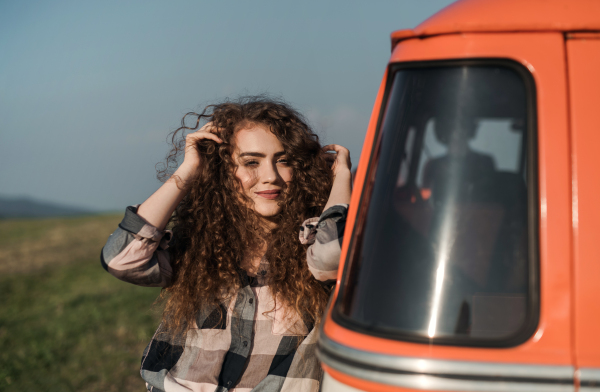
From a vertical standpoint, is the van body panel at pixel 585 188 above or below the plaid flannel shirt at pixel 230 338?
above

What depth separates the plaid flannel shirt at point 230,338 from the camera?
230 centimetres

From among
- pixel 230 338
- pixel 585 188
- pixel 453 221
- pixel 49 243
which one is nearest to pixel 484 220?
pixel 453 221

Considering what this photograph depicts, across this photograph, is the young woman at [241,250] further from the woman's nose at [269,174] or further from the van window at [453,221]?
the van window at [453,221]

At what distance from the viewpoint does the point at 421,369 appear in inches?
47.0

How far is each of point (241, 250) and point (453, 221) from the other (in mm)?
1632

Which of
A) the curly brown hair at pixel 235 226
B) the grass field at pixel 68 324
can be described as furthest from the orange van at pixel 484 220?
the grass field at pixel 68 324

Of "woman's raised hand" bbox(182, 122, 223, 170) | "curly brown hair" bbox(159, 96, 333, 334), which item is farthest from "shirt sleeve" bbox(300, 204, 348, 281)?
"woman's raised hand" bbox(182, 122, 223, 170)

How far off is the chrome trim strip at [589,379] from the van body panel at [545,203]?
0.04m

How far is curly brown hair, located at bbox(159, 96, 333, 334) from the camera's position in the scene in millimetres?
2549

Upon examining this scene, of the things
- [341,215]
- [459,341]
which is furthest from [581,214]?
[341,215]

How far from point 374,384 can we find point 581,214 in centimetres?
64

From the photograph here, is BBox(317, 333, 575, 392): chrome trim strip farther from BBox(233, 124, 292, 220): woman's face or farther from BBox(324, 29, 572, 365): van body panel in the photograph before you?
BBox(233, 124, 292, 220): woman's face

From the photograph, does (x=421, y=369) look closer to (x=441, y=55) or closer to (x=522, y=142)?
(x=522, y=142)

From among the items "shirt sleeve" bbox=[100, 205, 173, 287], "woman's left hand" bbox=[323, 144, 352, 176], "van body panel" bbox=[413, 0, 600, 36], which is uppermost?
"van body panel" bbox=[413, 0, 600, 36]
